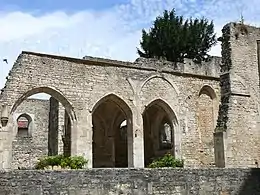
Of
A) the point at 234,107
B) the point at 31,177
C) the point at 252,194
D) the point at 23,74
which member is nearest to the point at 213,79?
the point at 234,107

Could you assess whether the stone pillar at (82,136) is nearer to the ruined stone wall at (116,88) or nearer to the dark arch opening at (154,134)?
the ruined stone wall at (116,88)

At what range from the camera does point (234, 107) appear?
1577 centimetres

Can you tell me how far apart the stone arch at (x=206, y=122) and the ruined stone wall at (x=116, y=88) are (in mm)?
185

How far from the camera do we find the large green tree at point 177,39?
29875mm

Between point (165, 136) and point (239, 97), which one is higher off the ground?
point (239, 97)

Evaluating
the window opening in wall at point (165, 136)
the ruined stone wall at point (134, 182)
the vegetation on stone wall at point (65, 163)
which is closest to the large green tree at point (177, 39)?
the window opening in wall at point (165, 136)

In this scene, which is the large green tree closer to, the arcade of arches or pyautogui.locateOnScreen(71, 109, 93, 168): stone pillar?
the arcade of arches

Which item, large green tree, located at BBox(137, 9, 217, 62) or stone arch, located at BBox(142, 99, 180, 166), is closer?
stone arch, located at BBox(142, 99, 180, 166)

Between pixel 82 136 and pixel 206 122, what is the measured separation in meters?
6.02

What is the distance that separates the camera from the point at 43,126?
24812 millimetres

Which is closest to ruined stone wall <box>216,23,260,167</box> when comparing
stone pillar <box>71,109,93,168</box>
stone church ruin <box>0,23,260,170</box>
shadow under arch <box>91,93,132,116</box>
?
stone church ruin <box>0,23,260,170</box>

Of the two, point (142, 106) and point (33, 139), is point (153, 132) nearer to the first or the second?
point (142, 106)

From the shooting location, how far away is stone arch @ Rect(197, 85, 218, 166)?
1983 centimetres

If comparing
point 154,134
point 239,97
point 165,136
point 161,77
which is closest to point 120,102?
point 161,77
